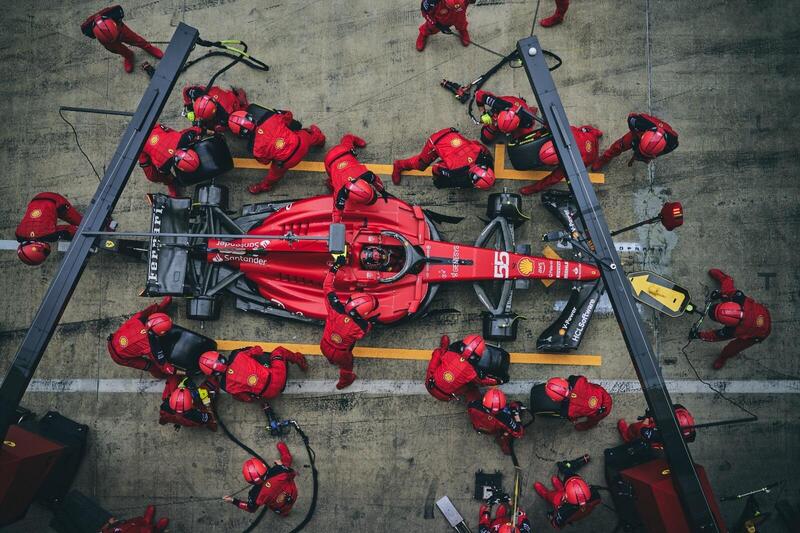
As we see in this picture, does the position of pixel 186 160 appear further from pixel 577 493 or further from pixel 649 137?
pixel 577 493

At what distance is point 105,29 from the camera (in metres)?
8.53

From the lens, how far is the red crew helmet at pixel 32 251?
27.3ft

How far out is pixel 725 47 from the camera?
9750 mm

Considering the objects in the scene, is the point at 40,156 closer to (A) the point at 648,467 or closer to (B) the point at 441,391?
(B) the point at 441,391

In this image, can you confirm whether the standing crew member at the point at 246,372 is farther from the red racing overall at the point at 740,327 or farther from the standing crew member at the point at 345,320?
the red racing overall at the point at 740,327

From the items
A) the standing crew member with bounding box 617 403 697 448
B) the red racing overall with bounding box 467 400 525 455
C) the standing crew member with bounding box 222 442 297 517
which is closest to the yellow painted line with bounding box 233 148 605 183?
the red racing overall with bounding box 467 400 525 455

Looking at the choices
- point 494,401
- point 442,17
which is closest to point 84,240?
point 494,401

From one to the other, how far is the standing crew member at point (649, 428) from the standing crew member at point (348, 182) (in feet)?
16.4

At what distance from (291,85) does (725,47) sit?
24.1ft

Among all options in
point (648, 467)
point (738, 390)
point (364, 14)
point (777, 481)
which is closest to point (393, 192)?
point (364, 14)

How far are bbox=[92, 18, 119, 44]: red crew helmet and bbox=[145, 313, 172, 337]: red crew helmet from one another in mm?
4226

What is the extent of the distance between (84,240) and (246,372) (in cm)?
272

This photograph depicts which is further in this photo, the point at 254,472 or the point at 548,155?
the point at 548,155

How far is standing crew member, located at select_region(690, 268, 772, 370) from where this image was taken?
8.31m
